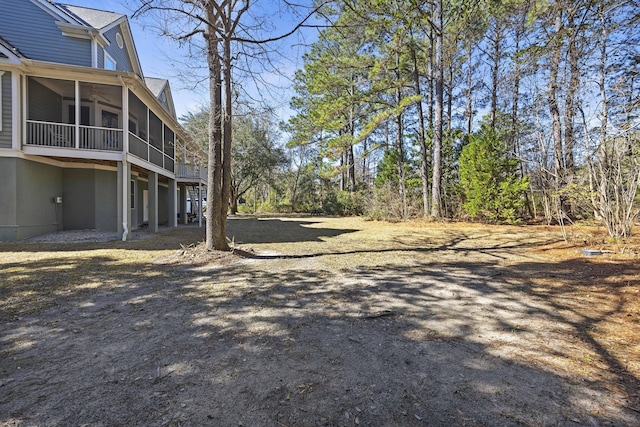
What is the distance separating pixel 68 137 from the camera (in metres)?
9.43

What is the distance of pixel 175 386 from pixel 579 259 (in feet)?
23.8

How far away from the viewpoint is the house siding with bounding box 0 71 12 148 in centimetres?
826

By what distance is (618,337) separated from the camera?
2738mm

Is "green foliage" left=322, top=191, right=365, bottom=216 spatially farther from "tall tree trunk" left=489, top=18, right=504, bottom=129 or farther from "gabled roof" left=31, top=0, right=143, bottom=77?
"gabled roof" left=31, top=0, right=143, bottom=77

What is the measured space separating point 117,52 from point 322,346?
1604cm

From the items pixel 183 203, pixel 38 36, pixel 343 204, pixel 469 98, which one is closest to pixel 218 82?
pixel 38 36

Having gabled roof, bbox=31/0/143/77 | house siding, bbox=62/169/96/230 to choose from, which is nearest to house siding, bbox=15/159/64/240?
house siding, bbox=62/169/96/230

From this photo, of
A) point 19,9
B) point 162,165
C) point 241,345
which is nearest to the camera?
point 241,345

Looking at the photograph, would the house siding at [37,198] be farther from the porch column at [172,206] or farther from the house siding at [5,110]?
the porch column at [172,206]

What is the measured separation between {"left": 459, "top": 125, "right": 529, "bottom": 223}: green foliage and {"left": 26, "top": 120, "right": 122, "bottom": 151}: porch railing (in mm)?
13277

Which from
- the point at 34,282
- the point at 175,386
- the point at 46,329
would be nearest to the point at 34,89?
the point at 34,282

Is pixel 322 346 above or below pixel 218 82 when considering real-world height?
below

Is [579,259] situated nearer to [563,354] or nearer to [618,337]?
[618,337]

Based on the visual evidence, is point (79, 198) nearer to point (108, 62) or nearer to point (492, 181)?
point (108, 62)
